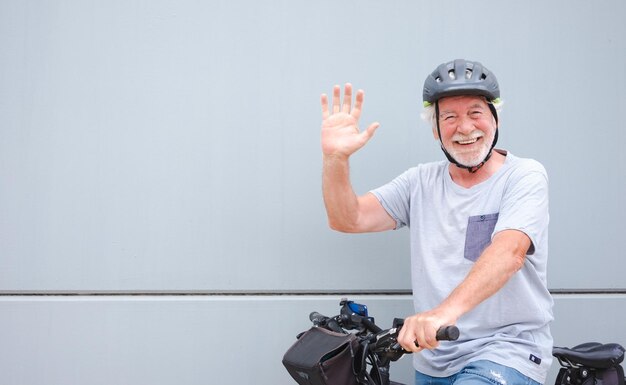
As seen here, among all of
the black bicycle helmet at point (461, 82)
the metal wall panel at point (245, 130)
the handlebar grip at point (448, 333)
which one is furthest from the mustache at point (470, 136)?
the handlebar grip at point (448, 333)

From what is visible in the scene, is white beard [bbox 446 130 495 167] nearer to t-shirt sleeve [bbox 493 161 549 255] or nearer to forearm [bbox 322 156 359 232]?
t-shirt sleeve [bbox 493 161 549 255]

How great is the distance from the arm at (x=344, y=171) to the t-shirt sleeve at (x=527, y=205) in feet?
2.04

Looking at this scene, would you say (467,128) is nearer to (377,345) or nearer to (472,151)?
(472,151)

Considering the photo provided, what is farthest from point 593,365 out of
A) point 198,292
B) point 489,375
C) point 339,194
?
point 198,292

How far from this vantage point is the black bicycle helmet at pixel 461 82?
294cm

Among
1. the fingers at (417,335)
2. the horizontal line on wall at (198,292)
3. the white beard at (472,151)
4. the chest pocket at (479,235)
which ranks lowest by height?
Result: the fingers at (417,335)

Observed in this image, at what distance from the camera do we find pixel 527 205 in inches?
109

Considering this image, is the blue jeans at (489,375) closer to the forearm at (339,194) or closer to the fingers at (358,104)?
the forearm at (339,194)

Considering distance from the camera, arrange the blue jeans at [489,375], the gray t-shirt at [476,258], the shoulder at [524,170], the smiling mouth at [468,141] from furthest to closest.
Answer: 1. the smiling mouth at [468,141]
2. the shoulder at [524,170]
3. the gray t-shirt at [476,258]
4. the blue jeans at [489,375]

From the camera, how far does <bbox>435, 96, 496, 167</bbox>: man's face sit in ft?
9.77

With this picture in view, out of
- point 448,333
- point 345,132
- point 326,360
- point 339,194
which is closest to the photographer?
point 448,333

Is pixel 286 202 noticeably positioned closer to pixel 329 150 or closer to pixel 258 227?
pixel 258 227

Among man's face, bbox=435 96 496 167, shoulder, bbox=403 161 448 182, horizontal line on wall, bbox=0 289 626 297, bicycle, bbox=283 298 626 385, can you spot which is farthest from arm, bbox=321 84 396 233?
horizontal line on wall, bbox=0 289 626 297

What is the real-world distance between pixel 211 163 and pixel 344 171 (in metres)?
0.83
